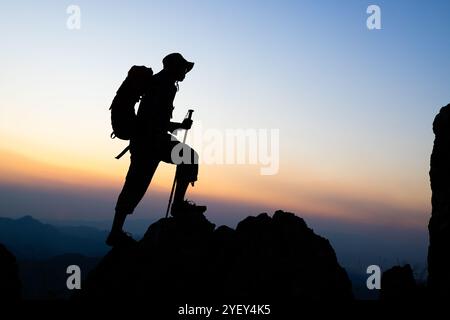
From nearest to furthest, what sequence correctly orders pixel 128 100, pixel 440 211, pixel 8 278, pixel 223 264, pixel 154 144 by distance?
pixel 128 100, pixel 223 264, pixel 154 144, pixel 440 211, pixel 8 278

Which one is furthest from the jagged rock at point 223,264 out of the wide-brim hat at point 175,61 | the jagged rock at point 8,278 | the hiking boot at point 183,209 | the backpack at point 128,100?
the wide-brim hat at point 175,61

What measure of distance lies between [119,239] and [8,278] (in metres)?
3.23

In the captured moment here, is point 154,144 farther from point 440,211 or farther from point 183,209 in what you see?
point 440,211

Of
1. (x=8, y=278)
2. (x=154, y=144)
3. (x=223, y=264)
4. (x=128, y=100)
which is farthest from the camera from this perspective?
(x=8, y=278)

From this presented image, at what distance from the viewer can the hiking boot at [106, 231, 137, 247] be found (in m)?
10.3

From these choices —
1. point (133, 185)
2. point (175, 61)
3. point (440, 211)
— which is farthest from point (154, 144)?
point (440, 211)

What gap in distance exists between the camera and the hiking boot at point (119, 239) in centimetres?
1034

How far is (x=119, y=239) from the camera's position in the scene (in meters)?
10.4

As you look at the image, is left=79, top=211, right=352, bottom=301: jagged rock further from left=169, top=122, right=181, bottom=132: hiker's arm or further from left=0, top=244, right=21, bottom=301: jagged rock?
left=169, top=122, right=181, bottom=132: hiker's arm

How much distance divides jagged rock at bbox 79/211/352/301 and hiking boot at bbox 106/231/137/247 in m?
0.21

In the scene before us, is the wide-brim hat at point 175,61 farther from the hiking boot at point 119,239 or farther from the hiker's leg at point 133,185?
the hiking boot at point 119,239

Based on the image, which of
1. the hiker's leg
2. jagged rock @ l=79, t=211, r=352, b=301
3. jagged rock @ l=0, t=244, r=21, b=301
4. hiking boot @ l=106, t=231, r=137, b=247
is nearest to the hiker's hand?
the hiker's leg

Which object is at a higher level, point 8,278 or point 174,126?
point 174,126
